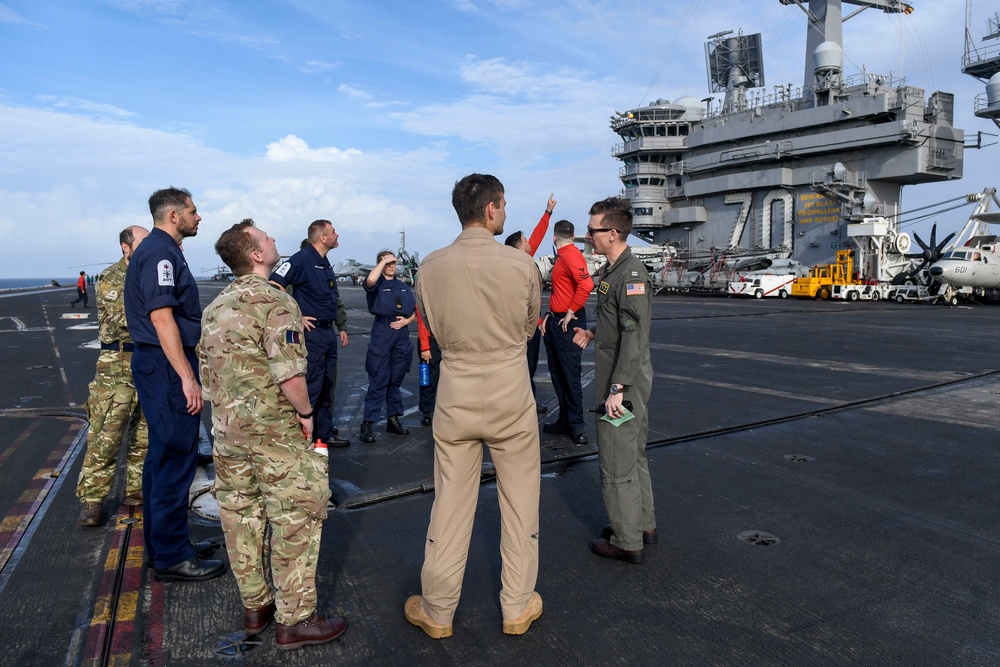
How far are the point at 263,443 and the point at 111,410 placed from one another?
230 cm

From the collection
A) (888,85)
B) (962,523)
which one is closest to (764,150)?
(888,85)

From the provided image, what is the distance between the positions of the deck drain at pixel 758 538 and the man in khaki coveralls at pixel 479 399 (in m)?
1.56

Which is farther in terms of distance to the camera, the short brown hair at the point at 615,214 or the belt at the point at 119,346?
the belt at the point at 119,346

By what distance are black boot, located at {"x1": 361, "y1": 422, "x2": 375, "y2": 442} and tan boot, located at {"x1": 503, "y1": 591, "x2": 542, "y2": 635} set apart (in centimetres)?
363

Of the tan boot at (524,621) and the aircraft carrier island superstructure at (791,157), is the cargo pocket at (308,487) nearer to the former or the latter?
the tan boot at (524,621)

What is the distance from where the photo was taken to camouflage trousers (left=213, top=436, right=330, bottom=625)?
2799 millimetres

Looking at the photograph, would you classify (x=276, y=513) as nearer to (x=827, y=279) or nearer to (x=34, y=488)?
(x=34, y=488)

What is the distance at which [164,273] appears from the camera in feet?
11.5

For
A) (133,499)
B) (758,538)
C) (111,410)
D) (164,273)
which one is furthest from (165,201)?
(758,538)

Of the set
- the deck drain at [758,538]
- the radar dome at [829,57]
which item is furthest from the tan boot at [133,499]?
the radar dome at [829,57]

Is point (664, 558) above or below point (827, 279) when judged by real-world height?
below

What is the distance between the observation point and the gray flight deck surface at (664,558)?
280cm

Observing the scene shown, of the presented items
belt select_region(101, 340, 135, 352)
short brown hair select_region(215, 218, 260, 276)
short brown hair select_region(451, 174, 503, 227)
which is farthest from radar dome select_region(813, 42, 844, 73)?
short brown hair select_region(215, 218, 260, 276)

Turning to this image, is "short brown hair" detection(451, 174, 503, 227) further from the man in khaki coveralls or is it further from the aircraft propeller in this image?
the aircraft propeller
